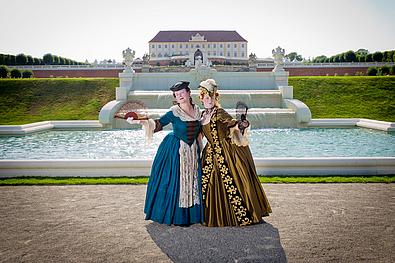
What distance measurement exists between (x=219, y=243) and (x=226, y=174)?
106 cm

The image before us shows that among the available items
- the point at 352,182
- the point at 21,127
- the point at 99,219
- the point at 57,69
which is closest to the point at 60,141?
the point at 21,127

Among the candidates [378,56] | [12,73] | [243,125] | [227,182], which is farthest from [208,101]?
[378,56]

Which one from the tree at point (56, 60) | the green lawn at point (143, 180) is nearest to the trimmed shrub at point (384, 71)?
the green lawn at point (143, 180)

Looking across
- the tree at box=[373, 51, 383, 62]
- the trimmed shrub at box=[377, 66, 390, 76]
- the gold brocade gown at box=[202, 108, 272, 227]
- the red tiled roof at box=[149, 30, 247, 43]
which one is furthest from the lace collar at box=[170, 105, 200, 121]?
the red tiled roof at box=[149, 30, 247, 43]

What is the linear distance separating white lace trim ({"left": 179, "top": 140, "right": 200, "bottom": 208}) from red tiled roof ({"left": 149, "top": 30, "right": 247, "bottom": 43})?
8490 centimetres

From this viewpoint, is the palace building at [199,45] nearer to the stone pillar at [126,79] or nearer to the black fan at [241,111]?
the stone pillar at [126,79]

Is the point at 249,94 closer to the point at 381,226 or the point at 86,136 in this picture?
the point at 86,136

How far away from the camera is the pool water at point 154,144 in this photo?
11.8 meters

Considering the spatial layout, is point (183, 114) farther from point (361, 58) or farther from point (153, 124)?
point (361, 58)

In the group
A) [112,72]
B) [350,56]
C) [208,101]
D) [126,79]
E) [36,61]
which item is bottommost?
[208,101]

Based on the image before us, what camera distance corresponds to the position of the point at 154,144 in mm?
14164

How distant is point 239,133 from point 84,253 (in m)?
2.54

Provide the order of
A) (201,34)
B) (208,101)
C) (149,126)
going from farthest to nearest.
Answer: (201,34) → (149,126) → (208,101)

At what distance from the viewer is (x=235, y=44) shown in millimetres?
88875
